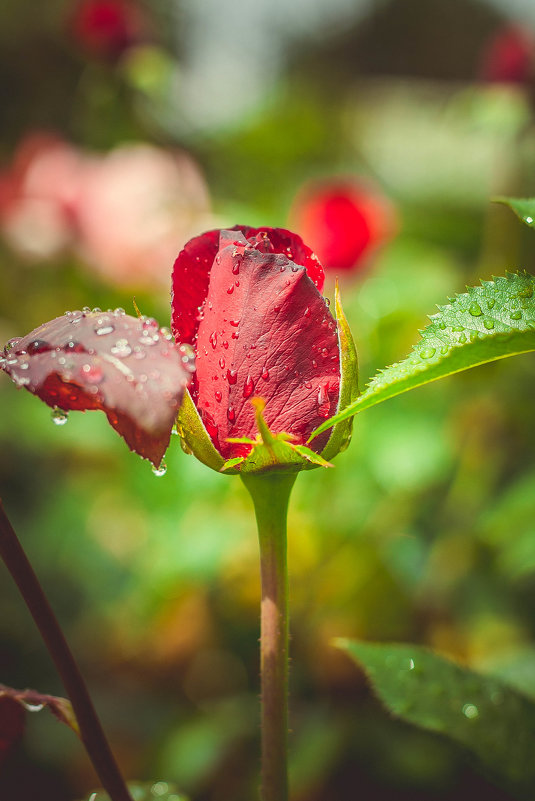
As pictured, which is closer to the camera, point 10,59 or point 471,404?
point 471,404

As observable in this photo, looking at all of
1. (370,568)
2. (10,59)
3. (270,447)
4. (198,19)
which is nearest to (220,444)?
(270,447)

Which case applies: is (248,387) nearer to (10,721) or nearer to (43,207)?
(10,721)

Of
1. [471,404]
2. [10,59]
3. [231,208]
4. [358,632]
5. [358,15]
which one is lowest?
[358,632]

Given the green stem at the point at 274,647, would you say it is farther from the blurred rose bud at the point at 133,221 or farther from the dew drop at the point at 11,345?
the blurred rose bud at the point at 133,221

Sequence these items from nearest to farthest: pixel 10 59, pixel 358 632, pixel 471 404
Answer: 1. pixel 358 632
2. pixel 471 404
3. pixel 10 59

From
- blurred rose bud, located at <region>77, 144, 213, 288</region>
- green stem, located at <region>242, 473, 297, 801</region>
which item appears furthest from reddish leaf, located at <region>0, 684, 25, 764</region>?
blurred rose bud, located at <region>77, 144, 213, 288</region>

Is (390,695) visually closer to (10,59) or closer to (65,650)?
(65,650)

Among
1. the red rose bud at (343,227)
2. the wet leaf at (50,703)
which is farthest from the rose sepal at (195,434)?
the red rose bud at (343,227)
